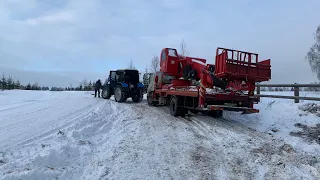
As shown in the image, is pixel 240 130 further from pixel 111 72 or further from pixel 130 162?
pixel 111 72

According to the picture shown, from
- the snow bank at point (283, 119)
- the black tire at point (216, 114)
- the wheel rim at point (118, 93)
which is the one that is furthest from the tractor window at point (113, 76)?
the snow bank at point (283, 119)

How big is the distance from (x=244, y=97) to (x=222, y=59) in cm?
168

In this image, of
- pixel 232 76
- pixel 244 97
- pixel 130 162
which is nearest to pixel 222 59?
pixel 232 76

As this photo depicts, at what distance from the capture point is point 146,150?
246 inches

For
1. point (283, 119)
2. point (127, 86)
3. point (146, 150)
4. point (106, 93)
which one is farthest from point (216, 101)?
point (106, 93)

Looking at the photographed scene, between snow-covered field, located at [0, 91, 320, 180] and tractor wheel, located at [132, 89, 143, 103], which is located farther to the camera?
tractor wheel, located at [132, 89, 143, 103]

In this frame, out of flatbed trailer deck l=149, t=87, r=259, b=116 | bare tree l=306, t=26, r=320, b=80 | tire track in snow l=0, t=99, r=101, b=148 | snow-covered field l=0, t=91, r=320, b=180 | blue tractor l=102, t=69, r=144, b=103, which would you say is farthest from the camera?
bare tree l=306, t=26, r=320, b=80

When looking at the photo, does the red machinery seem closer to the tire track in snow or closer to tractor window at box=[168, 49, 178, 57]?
tractor window at box=[168, 49, 178, 57]

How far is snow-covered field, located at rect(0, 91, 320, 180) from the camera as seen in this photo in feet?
16.1

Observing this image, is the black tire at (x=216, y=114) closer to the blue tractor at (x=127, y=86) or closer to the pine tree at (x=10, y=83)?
the blue tractor at (x=127, y=86)

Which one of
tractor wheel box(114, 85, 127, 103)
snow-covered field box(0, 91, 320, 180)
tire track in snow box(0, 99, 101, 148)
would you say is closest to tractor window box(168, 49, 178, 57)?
snow-covered field box(0, 91, 320, 180)

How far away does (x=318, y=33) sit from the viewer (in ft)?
131

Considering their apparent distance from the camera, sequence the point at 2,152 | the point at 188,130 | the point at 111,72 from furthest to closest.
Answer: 1. the point at 111,72
2. the point at 188,130
3. the point at 2,152

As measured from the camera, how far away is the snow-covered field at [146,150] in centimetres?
489
